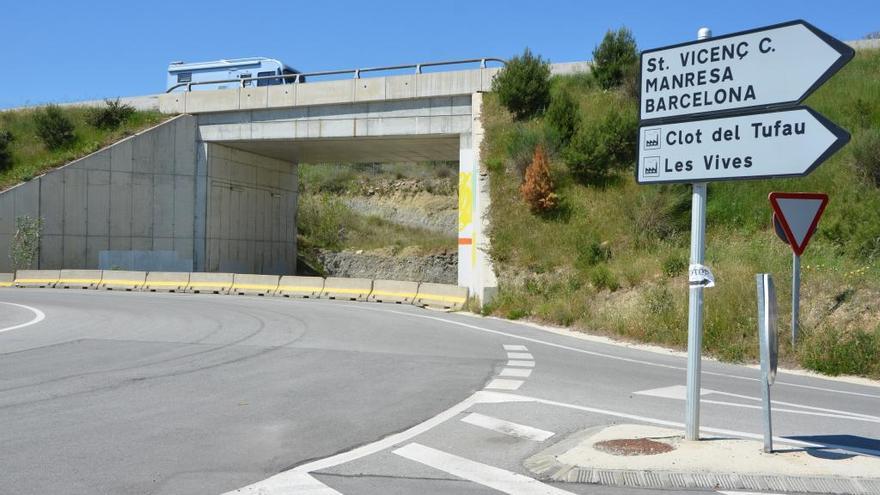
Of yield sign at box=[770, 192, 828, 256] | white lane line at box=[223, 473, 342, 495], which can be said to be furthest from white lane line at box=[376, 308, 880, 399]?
white lane line at box=[223, 473, 342, 495]

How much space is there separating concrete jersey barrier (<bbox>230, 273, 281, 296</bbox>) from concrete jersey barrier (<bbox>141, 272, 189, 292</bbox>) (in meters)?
2.35

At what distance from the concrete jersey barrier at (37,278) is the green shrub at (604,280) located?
23.1 meters

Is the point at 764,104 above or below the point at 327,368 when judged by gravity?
above

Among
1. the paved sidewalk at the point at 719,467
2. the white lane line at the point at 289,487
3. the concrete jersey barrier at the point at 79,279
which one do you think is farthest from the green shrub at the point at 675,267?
the concrete jersey barrier at the point at 79,279

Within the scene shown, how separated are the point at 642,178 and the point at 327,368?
245 inches

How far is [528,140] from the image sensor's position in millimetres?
27984

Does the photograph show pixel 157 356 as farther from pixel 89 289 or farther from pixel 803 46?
pixel 89 289

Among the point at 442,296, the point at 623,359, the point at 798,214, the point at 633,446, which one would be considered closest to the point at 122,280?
the point at 442,296

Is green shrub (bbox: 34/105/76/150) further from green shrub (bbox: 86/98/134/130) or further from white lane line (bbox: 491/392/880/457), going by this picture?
white lane line (bbox: 491/392/880/457)

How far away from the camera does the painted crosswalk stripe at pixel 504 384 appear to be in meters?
10.3

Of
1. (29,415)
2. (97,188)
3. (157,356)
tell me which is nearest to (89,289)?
(97,188)

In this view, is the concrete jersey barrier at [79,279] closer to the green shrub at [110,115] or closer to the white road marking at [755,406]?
the green shrub at [110,115]

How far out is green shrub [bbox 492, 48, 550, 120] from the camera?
1147 inches

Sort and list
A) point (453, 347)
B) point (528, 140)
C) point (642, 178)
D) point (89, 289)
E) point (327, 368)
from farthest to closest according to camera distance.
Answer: point (89, 289)
point (528, 140)
point (453, 347)
point (327, 368)
point (642, 178)
